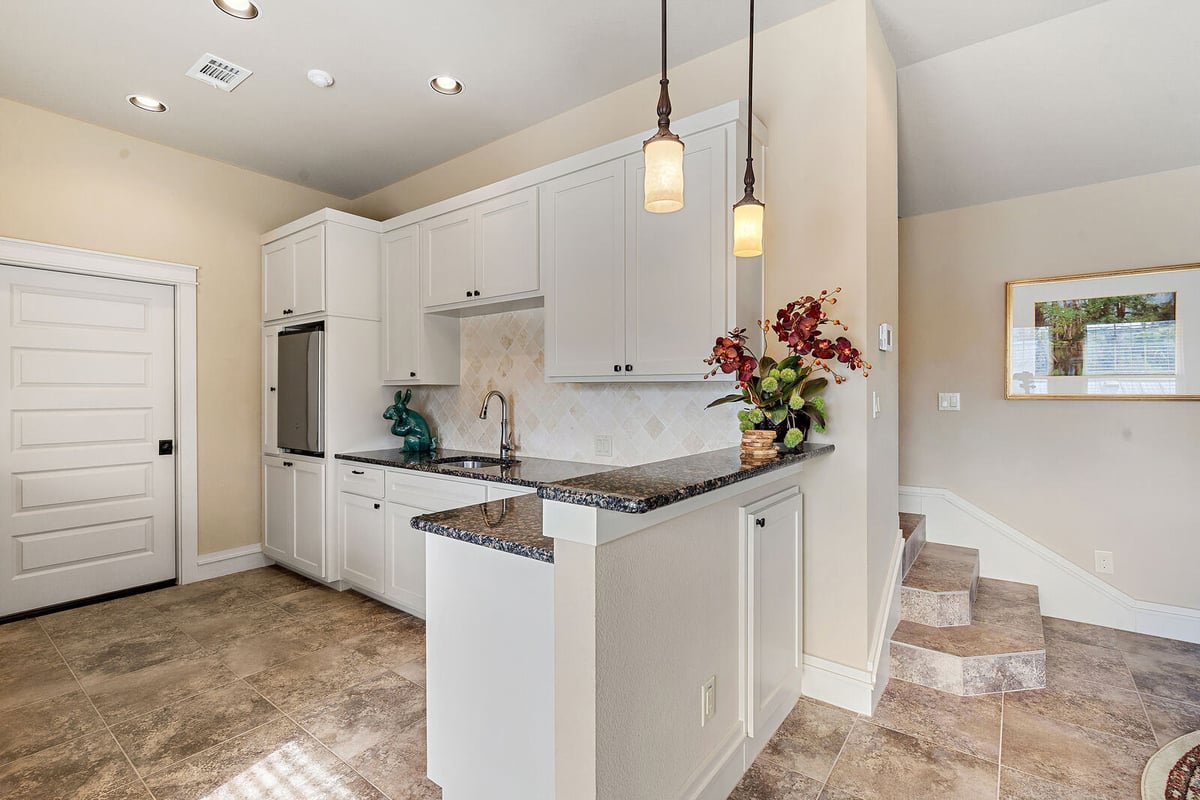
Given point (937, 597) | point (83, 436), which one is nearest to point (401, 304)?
point (83, 436)

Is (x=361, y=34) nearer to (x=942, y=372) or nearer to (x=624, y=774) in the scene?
(x=624, y=774)

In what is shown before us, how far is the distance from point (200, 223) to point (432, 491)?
8.75 ft

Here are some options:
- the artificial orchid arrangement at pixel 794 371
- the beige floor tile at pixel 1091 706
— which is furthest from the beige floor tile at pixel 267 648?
the beige floor tile at pixel 1091 706

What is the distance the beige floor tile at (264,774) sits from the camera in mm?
1735

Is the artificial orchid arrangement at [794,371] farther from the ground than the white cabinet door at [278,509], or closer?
farther from the ground

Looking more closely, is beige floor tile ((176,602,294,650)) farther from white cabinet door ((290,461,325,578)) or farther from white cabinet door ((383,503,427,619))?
white cabinet door ((383,503,427,619))

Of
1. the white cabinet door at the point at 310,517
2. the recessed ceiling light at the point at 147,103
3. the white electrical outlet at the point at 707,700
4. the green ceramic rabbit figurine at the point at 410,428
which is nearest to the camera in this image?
the white electrical outlet at the point at 707,700

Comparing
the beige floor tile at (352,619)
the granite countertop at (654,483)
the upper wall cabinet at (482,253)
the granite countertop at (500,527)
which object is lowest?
the beige floor tile at (352,619)

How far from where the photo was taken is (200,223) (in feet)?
12.6

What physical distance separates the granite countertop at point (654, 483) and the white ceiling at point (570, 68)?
193 cm

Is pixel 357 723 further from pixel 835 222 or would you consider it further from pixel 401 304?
pixel 835 222

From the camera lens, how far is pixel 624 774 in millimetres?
1283

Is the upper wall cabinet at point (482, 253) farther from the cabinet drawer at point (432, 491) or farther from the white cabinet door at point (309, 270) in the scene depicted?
the cabinet drawer at point (432, 491)

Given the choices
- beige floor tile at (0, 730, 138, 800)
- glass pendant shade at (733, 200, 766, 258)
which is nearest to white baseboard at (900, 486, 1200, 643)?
glass pendant shade at (733, 200, 766, 258)
